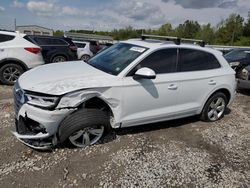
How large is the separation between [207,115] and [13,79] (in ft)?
18.4

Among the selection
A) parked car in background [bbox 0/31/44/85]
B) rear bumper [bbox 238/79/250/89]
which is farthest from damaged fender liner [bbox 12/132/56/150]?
rear bumper [bbox 238/79/250/89]

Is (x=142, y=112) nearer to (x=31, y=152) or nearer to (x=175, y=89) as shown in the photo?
(x=175, y=89)

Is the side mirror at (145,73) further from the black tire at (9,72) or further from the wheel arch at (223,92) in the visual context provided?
the black tire at (9,72)

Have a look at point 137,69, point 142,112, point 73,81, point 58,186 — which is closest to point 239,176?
point 142,112

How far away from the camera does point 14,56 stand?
7.43 meters

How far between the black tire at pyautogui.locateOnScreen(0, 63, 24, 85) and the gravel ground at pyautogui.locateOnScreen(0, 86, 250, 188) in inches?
114

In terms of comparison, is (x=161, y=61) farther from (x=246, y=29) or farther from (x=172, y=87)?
(x=246, y=29)

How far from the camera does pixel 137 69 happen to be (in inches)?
162

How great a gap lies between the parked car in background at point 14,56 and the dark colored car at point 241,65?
20.7 feet

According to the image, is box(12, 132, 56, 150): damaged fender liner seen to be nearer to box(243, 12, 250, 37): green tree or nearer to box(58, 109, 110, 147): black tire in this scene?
box(58, 109, 110, 147): black tire

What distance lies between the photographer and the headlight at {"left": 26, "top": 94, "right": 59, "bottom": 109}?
3440 mm

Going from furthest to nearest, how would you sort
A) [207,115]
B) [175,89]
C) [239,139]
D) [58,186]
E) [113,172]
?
[207,115] < [239,139] < [175,89] < [113,172] < [58,186]

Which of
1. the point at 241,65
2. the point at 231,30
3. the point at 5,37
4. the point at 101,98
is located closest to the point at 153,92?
the point at 101,98

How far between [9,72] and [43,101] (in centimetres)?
474
